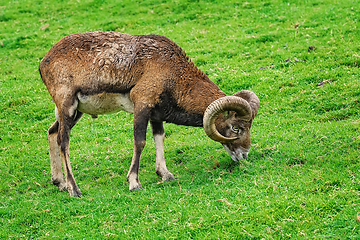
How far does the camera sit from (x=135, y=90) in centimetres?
977

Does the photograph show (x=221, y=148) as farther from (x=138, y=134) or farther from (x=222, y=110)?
(x=138, y=134)

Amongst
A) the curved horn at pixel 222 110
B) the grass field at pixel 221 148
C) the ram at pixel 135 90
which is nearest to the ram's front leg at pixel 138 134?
the ram at pixel 135 90

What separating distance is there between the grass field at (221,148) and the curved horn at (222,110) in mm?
915

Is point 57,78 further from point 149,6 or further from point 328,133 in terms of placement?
point 149,6

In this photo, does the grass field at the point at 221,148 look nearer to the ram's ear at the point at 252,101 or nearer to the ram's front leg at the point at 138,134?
the ram's front leg at the point at 138,134

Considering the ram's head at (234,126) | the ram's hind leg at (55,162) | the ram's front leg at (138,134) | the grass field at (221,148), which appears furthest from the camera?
the ram's hind leg at (55,162)

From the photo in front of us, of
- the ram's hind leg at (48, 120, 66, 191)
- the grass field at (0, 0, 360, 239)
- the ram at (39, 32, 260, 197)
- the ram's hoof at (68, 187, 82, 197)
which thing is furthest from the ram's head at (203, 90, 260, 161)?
the ram's hind leg at (48, 120, 66, 191)

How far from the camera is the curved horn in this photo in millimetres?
9297

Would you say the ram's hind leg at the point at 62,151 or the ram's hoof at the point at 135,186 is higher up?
the ram's hind leg at the point at 62,151

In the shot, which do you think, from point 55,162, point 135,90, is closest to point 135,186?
point 135,90

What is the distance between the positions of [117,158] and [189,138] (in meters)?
2.23

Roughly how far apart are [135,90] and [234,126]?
240 centimetres

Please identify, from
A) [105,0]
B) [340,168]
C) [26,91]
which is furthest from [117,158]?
[105,0]

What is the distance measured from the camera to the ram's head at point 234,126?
31.1ft
